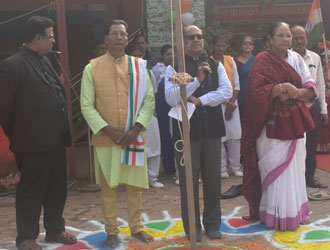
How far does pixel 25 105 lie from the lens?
4.11 metres

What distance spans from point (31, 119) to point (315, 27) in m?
4.35

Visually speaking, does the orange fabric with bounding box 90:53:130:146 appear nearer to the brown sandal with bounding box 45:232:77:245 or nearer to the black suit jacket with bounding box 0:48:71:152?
the black suit jacket with bounding box 0:48:71:152

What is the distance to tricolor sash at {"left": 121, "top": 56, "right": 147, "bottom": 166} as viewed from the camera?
430 cm

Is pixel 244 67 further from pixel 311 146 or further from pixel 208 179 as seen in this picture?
pixel 208 179

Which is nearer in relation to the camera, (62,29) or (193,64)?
(193,64)

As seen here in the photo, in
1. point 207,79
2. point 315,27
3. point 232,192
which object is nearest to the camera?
point 207,79

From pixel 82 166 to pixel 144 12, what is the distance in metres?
3.08

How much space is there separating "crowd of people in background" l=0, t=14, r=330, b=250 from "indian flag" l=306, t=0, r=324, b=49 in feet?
7.12

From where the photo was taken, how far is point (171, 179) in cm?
701

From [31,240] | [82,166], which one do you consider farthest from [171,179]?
[31,240]

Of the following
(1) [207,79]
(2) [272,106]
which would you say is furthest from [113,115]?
(2) [272,106]

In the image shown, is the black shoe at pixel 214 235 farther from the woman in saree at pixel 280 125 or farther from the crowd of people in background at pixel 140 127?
the woman in saree at pixel 280 125

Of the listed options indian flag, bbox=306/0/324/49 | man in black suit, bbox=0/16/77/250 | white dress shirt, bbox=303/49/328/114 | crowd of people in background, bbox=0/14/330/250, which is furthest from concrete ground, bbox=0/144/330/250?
indian flag, bbox=306/0/324/49

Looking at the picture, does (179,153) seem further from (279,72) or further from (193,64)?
(279,72)
